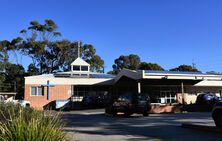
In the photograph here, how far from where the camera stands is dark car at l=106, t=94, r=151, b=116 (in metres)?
26.4

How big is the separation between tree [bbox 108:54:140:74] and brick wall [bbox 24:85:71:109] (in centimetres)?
4566

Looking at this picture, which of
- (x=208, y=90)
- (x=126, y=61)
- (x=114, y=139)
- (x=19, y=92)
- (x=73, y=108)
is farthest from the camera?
(x=126, y=61)

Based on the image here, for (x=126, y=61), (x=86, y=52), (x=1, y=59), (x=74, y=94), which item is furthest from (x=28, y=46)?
(x=126, y=61)

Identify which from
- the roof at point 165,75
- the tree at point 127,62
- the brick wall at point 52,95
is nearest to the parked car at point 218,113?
the roof at point 165,75

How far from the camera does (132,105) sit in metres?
26.4

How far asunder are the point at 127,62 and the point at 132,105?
7022cm

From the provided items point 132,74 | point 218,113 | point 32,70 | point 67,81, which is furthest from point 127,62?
point 218,113

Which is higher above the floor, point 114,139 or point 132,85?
point 132,85

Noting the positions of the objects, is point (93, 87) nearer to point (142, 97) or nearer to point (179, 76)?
point (179, 76)

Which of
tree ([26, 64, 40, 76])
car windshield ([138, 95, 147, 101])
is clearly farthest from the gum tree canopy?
car windshield ([138, 95, 147, 101])

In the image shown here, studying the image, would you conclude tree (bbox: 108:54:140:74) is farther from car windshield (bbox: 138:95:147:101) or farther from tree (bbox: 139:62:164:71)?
car windshield (bbox: 138:95:147:101)

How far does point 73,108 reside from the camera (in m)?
45.8

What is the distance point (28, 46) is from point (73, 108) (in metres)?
27.7

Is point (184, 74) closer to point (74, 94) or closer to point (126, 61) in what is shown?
point (74, 94)
